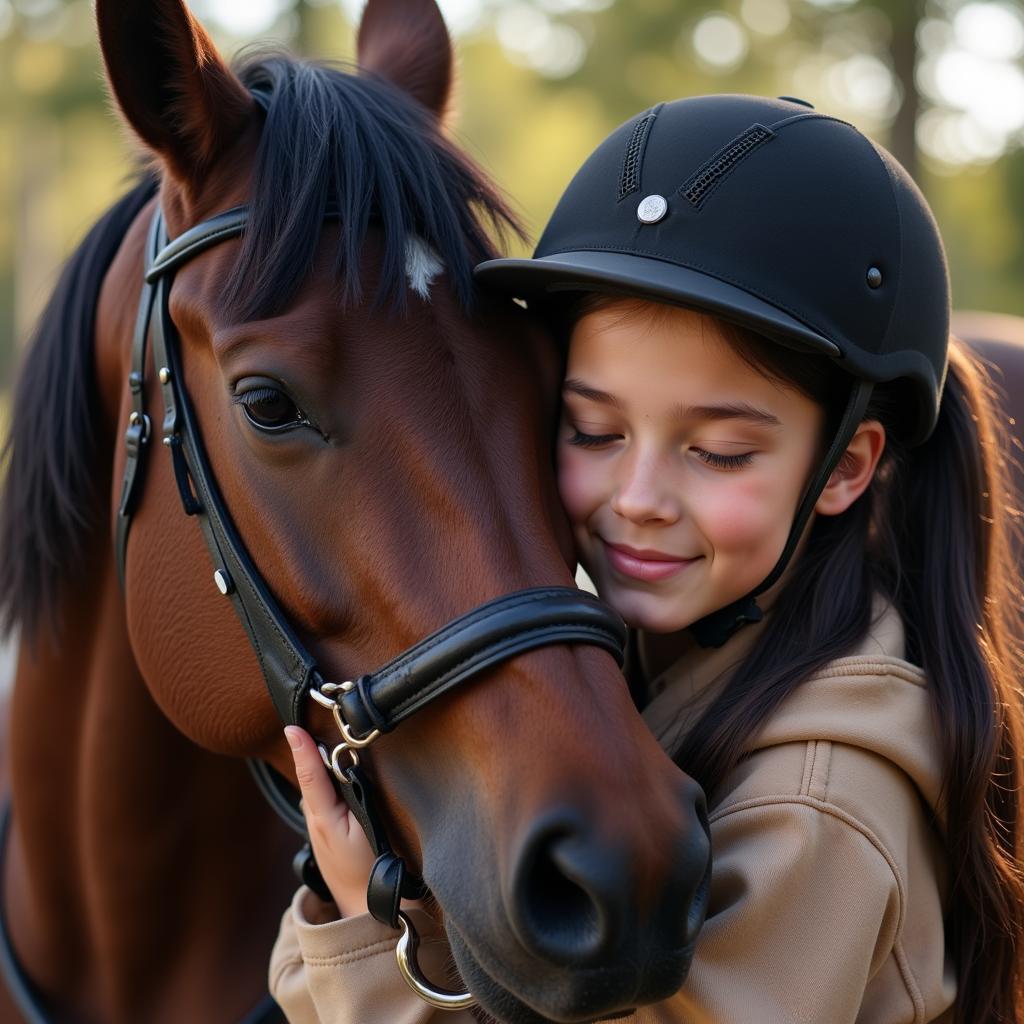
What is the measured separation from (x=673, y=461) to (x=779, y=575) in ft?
0.99

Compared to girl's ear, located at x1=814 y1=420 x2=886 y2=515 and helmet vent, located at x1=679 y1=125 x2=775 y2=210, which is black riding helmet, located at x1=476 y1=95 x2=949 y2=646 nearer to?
helmet vent, located at x1=679 y1=125 x2=775 y2=210

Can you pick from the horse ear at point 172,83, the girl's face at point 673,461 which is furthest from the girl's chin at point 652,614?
the horse ear at point 172,83

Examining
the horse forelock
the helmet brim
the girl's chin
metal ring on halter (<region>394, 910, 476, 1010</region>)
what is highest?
the horse forelock

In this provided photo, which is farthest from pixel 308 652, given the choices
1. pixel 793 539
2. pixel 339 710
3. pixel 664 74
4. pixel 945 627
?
pixel 664 74

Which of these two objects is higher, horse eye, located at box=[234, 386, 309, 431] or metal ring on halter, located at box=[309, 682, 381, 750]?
horse eye, located at box=[234, 386, 309, 431]

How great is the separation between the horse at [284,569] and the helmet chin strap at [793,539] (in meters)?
0.34

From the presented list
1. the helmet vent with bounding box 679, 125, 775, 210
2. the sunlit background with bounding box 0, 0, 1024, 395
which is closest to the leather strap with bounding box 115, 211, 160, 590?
the helmet vent with bounding box 679, 125, 775, 210

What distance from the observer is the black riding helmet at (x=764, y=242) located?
Answer: 5.82 ft

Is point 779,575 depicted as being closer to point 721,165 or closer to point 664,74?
point 721,165

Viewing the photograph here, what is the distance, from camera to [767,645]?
189 centimetres

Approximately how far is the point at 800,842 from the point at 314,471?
2.79 ft

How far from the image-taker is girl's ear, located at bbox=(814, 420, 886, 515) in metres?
2.00

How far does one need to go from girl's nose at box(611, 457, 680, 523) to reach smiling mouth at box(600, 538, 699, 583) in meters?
0.07

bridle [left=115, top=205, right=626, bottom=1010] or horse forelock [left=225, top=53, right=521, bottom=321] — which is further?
horse forelock [left=225, top=53, right=521, bottom=321]
